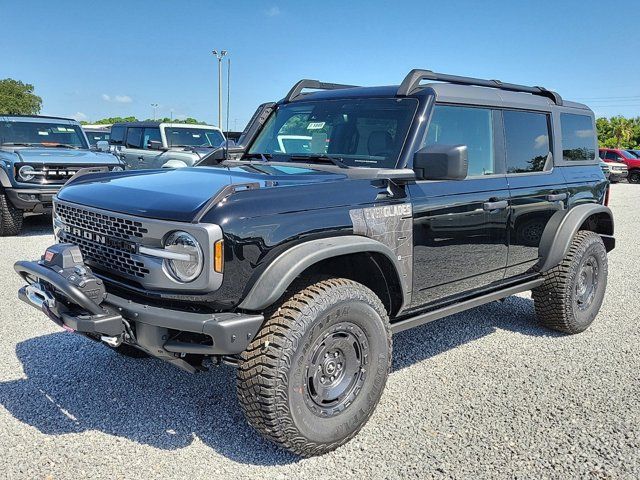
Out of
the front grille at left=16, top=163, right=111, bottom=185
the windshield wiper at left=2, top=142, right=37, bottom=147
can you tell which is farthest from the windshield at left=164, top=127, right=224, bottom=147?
the front grille at left=16, top=163, right=111, bottom=185

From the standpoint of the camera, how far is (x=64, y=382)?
3.75 metres

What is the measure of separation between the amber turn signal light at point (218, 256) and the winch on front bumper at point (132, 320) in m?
0.22

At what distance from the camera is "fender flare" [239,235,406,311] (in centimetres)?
263

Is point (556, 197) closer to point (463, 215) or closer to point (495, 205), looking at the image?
point (495, 205)

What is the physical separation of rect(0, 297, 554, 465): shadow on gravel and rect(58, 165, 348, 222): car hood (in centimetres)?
125

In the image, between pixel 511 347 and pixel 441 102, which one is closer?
pixel 441 102

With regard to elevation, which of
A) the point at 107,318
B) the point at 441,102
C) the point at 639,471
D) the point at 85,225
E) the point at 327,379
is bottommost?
the point at 639,471

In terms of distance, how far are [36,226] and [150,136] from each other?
3.83 meters

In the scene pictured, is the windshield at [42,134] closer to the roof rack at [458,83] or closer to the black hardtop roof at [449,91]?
the black hardtop roof at [449,91]

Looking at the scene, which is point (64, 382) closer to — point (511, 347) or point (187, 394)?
point (187, 394)

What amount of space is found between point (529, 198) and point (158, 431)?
3031mm

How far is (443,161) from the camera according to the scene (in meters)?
3.17

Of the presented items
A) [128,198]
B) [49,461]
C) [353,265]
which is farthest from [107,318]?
[353,265]

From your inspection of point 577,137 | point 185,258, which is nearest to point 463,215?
point 185,258
